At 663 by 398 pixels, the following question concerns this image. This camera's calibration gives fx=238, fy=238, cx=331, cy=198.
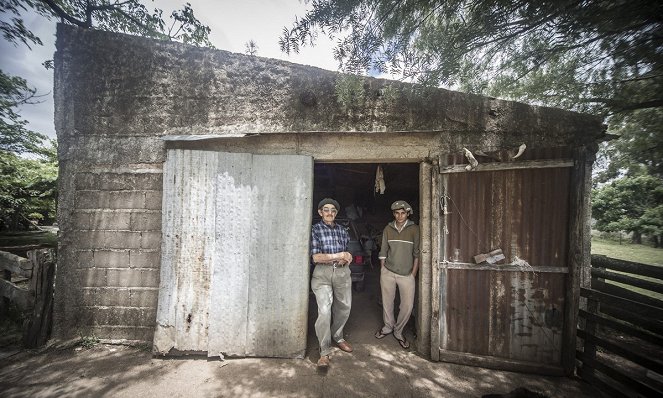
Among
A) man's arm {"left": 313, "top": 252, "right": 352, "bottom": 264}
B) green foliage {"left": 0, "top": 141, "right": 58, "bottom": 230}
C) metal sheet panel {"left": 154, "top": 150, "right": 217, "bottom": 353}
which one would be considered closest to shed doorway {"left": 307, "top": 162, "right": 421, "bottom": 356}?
man's arm {"left": 313, "top": 252, "right": 352, "bottom": 264}

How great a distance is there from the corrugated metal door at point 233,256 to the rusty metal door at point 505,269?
1.98 meters

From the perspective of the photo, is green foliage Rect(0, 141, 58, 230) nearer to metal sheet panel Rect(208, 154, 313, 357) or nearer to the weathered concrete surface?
the weathered concrete surface

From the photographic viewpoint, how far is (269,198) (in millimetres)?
3242

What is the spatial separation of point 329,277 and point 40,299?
3.99 meters

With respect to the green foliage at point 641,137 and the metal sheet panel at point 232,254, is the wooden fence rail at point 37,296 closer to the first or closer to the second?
the metal sheet panel at point 232,254

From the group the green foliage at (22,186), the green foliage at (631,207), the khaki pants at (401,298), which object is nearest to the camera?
the khaki pants at (401,298)

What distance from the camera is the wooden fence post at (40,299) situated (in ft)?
10.6

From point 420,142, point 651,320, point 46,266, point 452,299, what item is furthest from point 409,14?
point 46,266

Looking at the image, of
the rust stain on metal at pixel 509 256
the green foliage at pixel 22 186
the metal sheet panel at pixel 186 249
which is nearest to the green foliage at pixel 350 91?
the rust stain on metal at pixel 509 256

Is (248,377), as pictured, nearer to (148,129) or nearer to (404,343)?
(404,343)

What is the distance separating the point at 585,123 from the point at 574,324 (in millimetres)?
2565

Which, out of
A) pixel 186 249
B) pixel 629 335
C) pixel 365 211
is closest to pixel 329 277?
pixel 186 249

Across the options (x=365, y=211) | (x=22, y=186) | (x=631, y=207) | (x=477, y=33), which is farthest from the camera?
(x=631, y=207)

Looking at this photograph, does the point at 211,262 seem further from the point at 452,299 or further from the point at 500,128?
the point at 500,128
